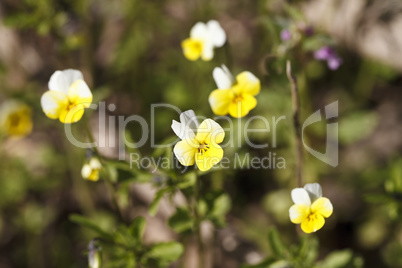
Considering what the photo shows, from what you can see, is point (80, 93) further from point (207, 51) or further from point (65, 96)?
point (207, 51)

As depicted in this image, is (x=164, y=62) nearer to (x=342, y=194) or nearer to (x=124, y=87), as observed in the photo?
(x=124, y=87)

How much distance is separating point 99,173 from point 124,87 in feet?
6.08

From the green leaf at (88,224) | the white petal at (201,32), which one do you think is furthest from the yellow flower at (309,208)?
the white petal at (201,32)

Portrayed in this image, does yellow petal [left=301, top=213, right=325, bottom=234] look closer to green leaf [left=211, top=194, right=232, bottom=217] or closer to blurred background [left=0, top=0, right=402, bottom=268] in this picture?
green leaf [left=211, top=194, right=232, bottom=217]

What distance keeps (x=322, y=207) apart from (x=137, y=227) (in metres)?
0.90

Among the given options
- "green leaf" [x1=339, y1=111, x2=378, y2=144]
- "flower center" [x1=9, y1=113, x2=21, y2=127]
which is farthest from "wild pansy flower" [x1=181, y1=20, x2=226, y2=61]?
"flower center" [x1=9, y1=113, x2=21, y2=127]

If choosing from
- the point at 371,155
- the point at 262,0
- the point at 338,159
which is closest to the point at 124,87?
the point at 262,0

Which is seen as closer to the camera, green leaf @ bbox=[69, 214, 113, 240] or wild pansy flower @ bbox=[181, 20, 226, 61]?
green leaf @ bbox=[69, 214, 113, 240]

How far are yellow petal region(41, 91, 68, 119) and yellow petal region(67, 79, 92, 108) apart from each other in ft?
0.11

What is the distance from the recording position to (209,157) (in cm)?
182

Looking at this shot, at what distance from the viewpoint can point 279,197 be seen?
11.2 ft

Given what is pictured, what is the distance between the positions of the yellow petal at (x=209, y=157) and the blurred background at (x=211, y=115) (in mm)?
992

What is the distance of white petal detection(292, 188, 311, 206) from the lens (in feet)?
5.95

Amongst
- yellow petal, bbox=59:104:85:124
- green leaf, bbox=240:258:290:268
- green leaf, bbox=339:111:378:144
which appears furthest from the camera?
green leaf, bbox=339:111:378:144
